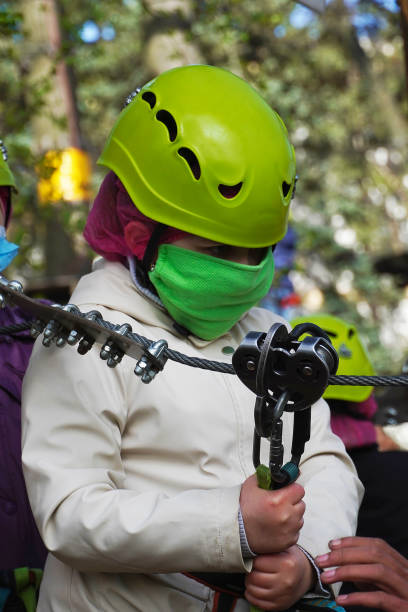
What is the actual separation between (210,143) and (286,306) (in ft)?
19.5

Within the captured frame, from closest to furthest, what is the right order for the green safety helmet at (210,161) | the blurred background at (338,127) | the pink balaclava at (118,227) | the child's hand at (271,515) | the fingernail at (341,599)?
the child's hand at (271,515)
the fingernail at (341,599)
the green safety helmet at (210,161)
the pink balaclava at (118,227)
the blurred background at (338,127)

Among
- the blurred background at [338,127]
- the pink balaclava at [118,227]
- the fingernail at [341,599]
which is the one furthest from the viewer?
the blurred background at [338,127]

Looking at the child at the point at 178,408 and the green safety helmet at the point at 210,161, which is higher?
the green safety helmet at the point at 210,161

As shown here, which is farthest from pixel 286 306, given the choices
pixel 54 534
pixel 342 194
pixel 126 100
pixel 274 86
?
pixel 342 194

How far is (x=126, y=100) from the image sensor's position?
7.98 feet

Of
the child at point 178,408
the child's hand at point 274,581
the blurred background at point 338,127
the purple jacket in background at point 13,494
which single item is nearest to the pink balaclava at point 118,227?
the child at point 178,408

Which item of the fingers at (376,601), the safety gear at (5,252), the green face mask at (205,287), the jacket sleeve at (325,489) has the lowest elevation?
the fingers at (376,601)

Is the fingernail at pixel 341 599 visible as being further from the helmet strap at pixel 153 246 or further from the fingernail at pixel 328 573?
the helmet strap at pixel 153 246

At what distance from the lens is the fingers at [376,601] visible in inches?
76.9

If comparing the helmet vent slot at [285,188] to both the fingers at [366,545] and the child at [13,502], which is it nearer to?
the child at [13,502]

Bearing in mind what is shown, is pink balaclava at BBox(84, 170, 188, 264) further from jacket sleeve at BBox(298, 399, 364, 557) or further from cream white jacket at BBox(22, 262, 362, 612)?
jacket sleeve at BBox(298, 399, 364, 557)

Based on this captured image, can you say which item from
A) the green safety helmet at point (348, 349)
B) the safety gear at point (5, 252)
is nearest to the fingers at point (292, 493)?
the safety gear at point (5, 252)

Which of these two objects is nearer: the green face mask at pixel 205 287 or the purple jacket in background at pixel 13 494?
the green face mask at pixel 205 287

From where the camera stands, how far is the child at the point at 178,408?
1.76 m
